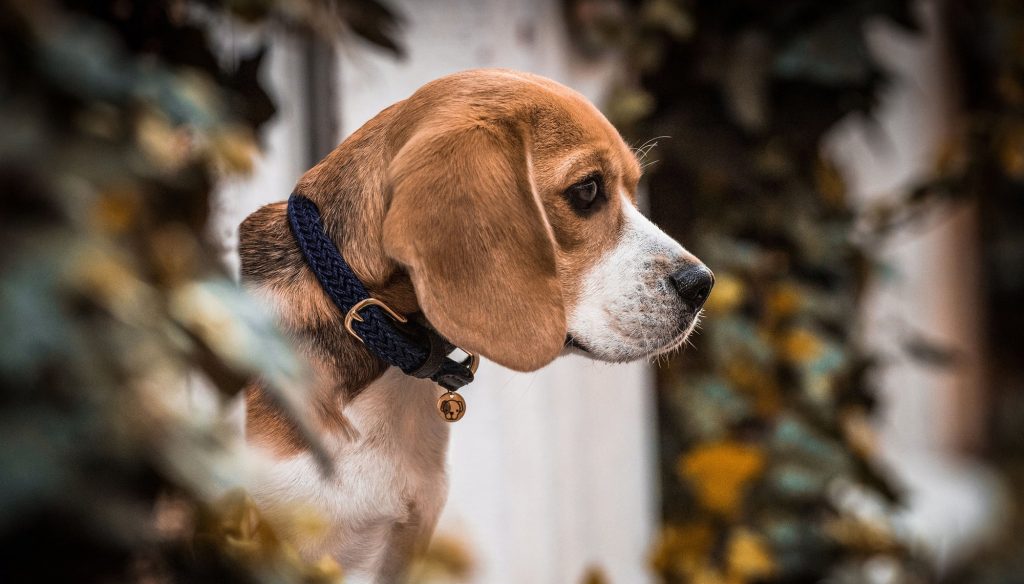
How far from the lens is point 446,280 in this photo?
0.83 feet

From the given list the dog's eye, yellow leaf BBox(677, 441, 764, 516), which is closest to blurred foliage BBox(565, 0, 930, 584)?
yellow leaf BBox(677, 441, 764, 516)

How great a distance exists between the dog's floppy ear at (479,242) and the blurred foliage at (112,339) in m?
0.06

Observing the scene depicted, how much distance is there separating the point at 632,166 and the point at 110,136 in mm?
193

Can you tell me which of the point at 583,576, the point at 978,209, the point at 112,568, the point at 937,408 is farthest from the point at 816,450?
the point at 937,408

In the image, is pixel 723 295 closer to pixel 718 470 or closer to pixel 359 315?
pixel 718 470

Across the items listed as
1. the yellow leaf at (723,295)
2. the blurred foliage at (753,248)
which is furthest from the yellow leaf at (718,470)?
the yellow leaf at (723,295)

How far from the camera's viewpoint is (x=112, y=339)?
0.30 m

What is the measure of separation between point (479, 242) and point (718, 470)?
18.3 inches

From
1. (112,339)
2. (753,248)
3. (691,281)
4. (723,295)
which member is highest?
(753,248)

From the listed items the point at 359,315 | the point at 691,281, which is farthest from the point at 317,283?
the point at 691,281

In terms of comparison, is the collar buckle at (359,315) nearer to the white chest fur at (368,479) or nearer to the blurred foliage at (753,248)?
the white chest fur at (368,479)

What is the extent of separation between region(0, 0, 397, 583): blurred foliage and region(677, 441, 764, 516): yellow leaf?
38cm

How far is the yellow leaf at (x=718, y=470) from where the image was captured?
0.63m

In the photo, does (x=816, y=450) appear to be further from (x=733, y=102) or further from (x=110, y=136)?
(x=110, y=136)
